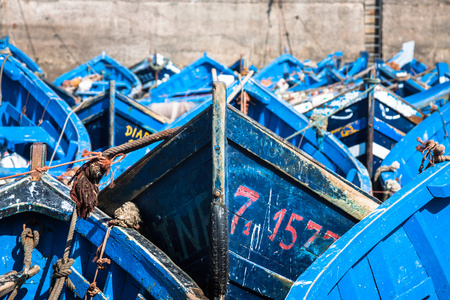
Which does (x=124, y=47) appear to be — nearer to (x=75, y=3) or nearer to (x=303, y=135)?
Result: (x=75, y=3)

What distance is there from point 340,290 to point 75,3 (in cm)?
1203

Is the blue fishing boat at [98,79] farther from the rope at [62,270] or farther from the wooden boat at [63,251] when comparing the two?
the rope at [62,270]

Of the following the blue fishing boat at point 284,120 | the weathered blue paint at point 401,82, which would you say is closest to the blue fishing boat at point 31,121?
the blue fishing boat at point 284,120

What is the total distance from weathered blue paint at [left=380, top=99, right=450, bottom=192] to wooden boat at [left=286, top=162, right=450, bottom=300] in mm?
2394

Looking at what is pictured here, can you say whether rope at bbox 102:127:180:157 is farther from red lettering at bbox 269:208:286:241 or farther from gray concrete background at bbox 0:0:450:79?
gray concrete background at bbox 0:0:450:79

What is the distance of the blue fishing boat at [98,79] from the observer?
30.8 feet

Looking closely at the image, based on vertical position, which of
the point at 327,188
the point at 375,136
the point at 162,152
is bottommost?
the point at 375,136

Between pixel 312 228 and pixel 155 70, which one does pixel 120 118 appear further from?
pixel 155 70

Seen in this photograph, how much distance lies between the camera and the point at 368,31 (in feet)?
47.1

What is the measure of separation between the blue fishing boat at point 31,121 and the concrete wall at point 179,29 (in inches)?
257

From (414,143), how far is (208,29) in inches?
346

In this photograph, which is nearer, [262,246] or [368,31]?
[262,246]

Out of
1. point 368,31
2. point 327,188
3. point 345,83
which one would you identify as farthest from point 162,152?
point 368,31

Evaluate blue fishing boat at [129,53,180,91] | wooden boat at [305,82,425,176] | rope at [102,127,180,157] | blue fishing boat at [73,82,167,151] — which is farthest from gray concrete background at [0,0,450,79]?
rope at [102,127,180,157]
